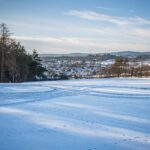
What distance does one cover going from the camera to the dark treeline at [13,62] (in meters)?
39.3

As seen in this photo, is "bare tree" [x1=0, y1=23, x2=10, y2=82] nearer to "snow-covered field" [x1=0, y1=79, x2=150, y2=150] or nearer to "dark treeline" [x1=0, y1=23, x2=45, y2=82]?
"dark treeline" [x1=0, y1=23, x2=45, y2=82]

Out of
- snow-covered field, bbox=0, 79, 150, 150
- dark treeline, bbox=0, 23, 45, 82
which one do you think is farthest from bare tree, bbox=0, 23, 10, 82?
snow-covered field, bbox=0, 79, 150, 150

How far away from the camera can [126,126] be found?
10719 millimetres

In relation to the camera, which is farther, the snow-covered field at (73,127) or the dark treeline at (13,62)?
the dark treeline at (13,62)

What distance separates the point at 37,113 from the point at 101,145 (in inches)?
216

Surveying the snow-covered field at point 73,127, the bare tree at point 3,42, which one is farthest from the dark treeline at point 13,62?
the snow-covered field at point 73,127

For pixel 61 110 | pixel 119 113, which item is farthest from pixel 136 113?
pixel 61 110

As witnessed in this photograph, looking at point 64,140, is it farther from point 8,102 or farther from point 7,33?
point 7,33

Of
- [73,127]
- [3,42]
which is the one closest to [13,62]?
[3,42]

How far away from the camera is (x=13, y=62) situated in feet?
130

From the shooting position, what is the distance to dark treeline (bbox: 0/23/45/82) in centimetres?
3931

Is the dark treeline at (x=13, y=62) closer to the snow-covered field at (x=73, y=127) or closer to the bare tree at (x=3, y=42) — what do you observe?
the bare tree at (x=3, y=42)

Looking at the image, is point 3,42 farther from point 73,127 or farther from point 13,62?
point 73,127

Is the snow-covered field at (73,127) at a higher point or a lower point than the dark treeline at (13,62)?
lower
